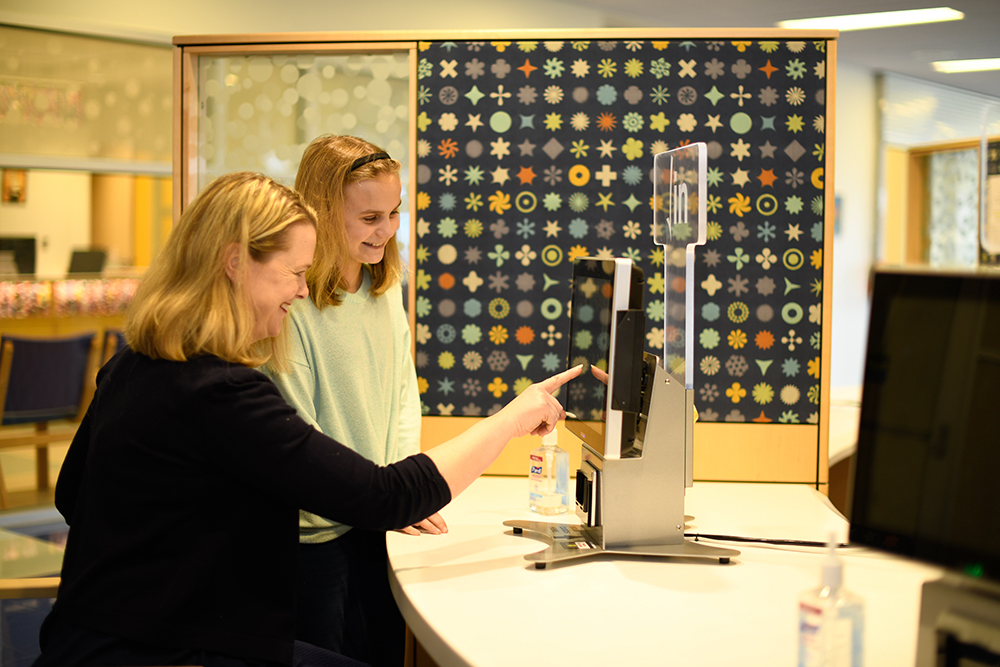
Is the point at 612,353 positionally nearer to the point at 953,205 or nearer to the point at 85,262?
the point at 85,262

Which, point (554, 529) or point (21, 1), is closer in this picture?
point (554, 529)

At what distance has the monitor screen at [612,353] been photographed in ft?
4.44

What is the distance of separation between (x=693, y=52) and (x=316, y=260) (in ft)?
3.85

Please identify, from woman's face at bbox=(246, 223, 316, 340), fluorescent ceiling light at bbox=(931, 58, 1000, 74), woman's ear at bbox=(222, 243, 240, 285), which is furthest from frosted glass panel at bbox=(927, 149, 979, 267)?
woman's ear at bbox=(222, 243, 240, 285)

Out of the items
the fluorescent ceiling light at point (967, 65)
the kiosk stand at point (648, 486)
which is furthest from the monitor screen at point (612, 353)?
the fluorescent ceiling light at point (967, 65)

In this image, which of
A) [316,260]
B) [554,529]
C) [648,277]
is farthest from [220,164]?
[554,529]

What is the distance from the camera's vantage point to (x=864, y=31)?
5973 mm

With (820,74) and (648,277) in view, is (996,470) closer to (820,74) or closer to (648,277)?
(648,277)

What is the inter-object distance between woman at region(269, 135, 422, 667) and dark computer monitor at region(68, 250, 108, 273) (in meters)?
3.63

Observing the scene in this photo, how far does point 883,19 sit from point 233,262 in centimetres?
582

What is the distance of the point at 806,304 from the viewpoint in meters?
2.08

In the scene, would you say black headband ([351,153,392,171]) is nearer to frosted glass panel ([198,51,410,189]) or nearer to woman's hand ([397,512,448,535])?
frosted glass panel ([198,51,410,189])

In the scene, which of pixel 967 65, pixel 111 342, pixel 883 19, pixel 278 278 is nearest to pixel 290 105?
Result: pixel 278 278

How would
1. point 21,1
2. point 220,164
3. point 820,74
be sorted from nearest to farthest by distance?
point 820,74 < point 220,164 < point 21,1
